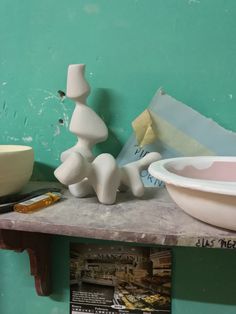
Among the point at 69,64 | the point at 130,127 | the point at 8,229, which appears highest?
the point at 69,64

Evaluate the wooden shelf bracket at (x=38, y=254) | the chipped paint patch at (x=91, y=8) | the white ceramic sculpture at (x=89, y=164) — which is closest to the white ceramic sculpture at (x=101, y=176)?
the white ceramic sculpture at (x=89, y=164)

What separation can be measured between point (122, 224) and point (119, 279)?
287mm

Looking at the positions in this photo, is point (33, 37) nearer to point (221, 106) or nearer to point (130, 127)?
point (130, 127)

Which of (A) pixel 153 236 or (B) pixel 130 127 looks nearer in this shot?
(A) pixel 153 236

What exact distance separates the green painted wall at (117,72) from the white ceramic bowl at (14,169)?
0.13 m

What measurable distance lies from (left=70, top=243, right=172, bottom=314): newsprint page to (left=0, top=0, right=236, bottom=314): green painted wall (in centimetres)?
2

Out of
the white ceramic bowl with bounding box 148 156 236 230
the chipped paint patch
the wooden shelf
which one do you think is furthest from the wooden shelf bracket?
the chipped paint patch

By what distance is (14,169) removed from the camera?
2.12ft

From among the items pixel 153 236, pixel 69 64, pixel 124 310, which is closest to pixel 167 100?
pixel 69 64

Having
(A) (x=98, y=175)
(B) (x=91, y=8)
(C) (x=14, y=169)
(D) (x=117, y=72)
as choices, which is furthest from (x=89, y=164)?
(B) (x=91, y=8)

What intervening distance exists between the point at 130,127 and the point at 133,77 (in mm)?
98

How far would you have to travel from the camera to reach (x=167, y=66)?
752mm

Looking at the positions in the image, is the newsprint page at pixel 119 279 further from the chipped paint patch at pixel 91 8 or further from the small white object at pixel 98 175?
the chipped paint patch at pixel 91 8

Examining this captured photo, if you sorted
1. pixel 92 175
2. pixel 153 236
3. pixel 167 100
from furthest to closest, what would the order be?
pixel 167 100
pixel 92 175
pixel 153 236
